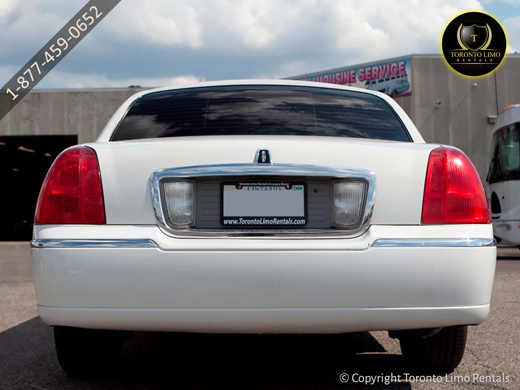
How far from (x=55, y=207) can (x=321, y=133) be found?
1.30 m

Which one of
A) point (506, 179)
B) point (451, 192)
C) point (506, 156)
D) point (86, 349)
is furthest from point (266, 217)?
point (506, 156)

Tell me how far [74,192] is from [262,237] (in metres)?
0.83

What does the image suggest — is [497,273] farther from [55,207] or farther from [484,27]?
[484,27]

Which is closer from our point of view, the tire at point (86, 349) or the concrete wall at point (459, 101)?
the tire at point (86, 349)

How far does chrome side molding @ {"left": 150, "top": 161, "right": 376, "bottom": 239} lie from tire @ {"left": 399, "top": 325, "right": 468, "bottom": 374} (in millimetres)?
920

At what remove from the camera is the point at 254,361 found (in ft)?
11.5

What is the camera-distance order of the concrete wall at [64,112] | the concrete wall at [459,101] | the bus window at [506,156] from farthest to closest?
the concrete wall at [64,112], the concrete wall at [459,101], the bus window at [506,156]

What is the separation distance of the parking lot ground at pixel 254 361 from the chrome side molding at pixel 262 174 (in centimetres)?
89

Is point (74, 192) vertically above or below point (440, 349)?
above

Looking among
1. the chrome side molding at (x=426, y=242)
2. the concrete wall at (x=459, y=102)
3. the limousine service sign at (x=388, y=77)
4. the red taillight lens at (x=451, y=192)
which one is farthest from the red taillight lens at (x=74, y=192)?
the concrete wall at (x=459, y=102)

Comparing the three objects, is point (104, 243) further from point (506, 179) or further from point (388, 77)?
point (388, 77)

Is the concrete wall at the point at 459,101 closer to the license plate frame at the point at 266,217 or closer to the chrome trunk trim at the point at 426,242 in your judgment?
the chrome trunk trim at the point at 426,242

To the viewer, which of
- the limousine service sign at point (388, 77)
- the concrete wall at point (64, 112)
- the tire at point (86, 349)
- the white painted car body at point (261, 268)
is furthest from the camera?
the concrete wall at point (64, 112)

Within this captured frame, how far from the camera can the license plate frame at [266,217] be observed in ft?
8.27
